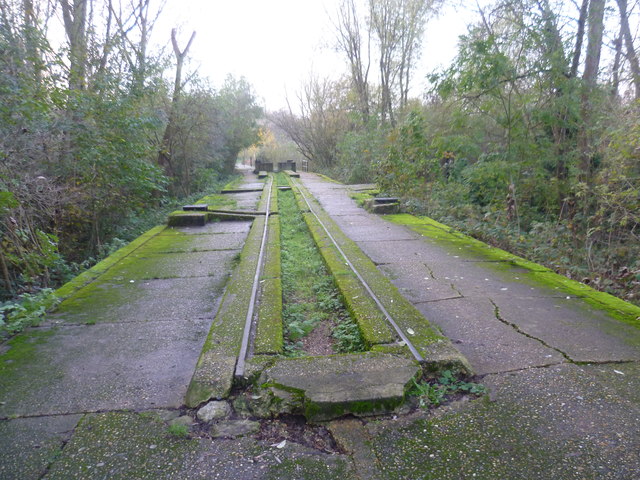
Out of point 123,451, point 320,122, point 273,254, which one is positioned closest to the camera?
point 123,451

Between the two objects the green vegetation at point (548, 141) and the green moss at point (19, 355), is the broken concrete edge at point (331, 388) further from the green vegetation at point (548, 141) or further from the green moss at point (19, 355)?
the green vegetation at point (548, 141)

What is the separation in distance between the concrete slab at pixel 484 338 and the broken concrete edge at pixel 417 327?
6.4 inches

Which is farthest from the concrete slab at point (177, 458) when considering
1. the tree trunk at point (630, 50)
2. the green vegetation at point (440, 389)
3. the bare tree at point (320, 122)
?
the bare tree at point (320, 122)

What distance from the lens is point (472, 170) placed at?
802cm

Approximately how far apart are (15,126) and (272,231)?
160 inches

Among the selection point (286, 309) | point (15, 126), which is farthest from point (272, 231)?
point (15, 126)

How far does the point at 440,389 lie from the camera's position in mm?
2551

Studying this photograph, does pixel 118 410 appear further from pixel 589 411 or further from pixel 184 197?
pixel 184 197

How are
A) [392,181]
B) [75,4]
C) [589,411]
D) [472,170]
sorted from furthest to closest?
1. [392,181]
2. [75,4]
3. [472,170]
4. [589,411]

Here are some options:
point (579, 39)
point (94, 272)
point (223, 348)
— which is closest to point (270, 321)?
point (223, 348)

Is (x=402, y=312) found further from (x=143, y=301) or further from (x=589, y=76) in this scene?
(x=589, y=76)

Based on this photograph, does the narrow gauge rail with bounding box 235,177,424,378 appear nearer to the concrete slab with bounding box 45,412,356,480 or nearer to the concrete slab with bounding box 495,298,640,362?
the concrete slab with bounding box 45,412,356,480

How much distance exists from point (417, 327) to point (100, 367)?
2462 mm

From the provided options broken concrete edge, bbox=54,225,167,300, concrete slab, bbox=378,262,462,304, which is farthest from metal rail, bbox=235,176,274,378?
broken concrete edge, bbox=54,225,167,300
